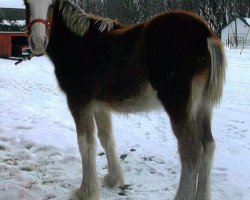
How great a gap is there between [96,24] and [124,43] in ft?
1.70

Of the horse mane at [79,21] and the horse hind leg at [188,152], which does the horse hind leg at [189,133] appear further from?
the horse mane at [79,21]

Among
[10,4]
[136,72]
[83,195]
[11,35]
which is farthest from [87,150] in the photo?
[10,4]

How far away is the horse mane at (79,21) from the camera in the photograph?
410 centimetres

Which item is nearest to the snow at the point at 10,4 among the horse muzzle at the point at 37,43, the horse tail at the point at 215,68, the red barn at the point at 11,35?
the red barn at the point at 11,35

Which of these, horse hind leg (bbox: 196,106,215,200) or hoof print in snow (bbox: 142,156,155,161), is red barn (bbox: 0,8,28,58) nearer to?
hoof print in snow (bbox: 142,156,155,161)

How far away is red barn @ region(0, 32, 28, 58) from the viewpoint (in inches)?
1011

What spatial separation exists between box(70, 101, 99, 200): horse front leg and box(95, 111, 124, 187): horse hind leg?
428 mm

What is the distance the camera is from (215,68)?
3455mm

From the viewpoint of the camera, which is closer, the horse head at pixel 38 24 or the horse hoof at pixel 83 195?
the horse head at pixel 38 24

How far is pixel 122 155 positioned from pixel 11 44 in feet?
72.0

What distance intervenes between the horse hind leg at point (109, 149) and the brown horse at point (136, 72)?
0.04ft

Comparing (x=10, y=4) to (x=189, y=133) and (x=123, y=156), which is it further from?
(x=189, y=133)

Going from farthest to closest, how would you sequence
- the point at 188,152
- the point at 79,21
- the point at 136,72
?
1. the point at 79,21
2. the point at 136,72
3. the point at 188,152

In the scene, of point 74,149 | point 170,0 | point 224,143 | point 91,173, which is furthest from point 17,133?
point 170,0
